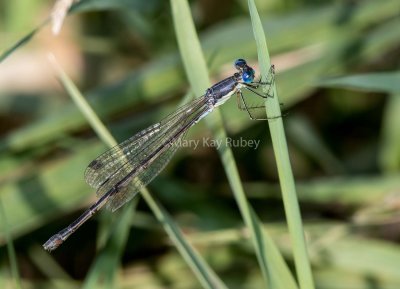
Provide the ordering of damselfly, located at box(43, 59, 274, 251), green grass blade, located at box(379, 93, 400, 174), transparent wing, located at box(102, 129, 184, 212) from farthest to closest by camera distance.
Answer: green grass blade, located at box(379, 93, 400, 174) < damselfly, located at box(43, 59, 274, 251) < transparent wing, located at box(102, 129, 184, 212)

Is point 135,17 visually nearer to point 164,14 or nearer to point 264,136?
point 164,14

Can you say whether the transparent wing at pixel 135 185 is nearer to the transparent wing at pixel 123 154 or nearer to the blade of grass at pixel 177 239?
the transparent wing at pixel 123 154

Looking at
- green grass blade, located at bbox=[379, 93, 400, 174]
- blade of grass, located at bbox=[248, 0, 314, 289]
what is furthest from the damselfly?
green grass blade, located at bbox=[379, 93, 400, 174]

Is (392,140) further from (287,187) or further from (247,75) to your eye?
(287,187)

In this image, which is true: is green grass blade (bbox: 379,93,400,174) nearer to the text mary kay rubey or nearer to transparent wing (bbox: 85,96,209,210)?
the text mary kay rubey

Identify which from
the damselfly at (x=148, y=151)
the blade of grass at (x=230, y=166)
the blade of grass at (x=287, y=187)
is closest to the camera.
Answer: the blade of grass at (x=287, y=187)

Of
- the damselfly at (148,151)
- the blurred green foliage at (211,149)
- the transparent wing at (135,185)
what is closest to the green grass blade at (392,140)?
the blurred green foliage at (211,149)
